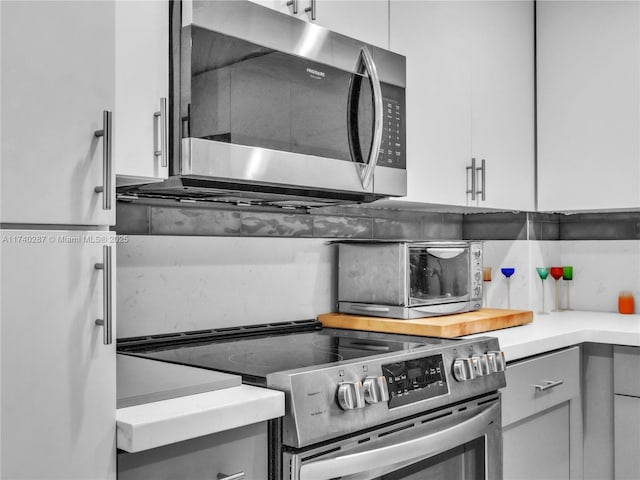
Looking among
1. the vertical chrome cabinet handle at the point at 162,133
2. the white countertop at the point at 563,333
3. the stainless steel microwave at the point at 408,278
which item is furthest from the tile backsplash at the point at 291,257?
the vertical chrome cabinet handle at the point at 162,133

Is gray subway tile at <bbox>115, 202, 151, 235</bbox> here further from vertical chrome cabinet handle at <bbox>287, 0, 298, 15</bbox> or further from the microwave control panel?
Result: the microwave control panel

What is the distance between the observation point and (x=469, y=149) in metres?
2.45

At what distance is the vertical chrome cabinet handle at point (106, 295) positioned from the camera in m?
1.04

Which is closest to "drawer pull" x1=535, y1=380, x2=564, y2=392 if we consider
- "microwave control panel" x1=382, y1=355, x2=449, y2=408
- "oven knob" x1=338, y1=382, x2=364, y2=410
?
"microwave control panel" x1=382, y1=355, x2=449, y2=408

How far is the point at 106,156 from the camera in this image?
1.05m

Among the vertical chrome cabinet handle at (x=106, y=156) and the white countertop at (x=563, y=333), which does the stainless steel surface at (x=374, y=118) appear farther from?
the vertical chrome cabinet handle at (x=106, y=156)

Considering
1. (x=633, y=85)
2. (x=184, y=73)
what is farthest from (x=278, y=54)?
(x=633, y=85)

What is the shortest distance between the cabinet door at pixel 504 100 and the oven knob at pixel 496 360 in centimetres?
77

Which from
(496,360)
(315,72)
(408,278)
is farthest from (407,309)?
(315,72)

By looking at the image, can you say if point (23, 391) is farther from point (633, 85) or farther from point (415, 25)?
point (633, 85)

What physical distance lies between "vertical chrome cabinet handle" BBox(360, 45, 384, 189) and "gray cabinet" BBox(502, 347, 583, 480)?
0.72m

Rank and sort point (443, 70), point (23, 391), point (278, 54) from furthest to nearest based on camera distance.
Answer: point (443, 70) → point (278, 54) → point (23, 391)

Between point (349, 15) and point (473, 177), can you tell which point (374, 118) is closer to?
point (349, 15)

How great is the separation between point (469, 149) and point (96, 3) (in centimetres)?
166
